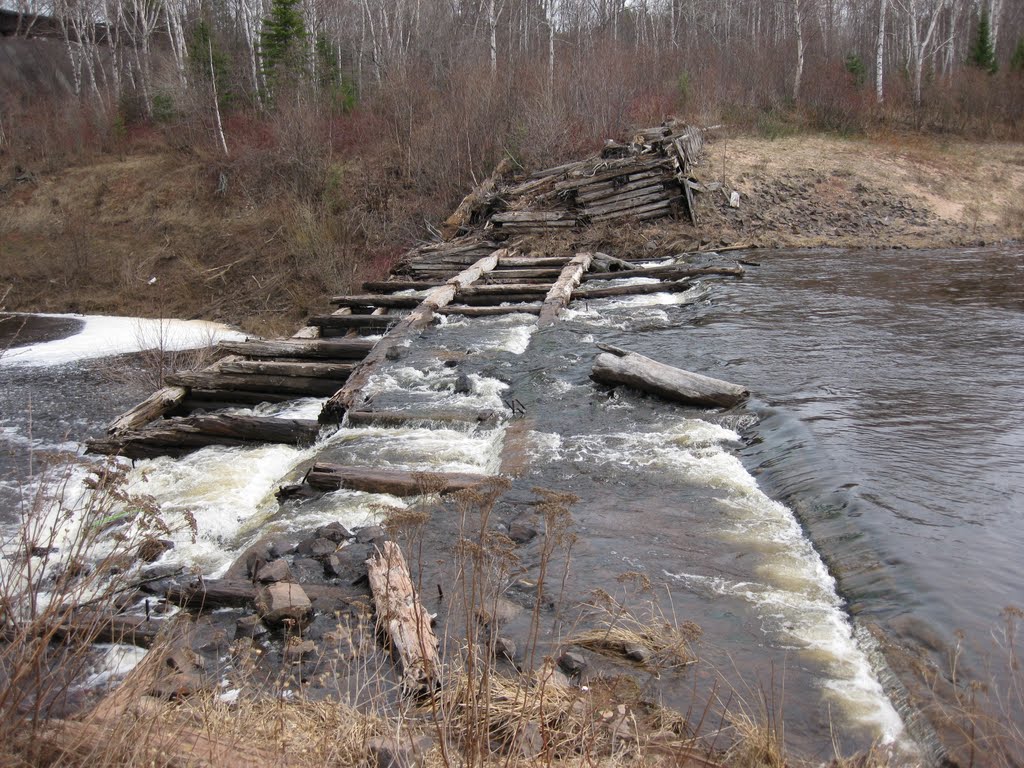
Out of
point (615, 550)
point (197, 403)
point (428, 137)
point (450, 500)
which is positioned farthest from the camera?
point (428, 137)

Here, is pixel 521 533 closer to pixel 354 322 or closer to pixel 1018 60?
pixel 354 322

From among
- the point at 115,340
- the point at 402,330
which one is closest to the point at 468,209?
the point at 115,340

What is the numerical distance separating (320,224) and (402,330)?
39.3 feet

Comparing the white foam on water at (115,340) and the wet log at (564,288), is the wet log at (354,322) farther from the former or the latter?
the white foam on water at (115,340)

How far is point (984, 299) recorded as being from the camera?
1250 cm

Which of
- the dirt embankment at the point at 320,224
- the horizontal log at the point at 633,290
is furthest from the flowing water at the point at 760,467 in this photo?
the dirt embankment at the point at 320,224

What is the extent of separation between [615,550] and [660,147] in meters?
16.0

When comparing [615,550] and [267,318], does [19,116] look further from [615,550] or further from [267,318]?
[615,550]

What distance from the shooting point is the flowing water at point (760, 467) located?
4.29 meters

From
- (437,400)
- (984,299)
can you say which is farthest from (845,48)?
(437,400)

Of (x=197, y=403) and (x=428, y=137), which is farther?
(x=428, y=137)

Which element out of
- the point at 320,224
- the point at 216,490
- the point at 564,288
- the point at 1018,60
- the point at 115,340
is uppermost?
the point at 1018,60

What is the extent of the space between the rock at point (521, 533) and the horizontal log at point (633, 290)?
8512 millimetres

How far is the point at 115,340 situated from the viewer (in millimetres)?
16406
